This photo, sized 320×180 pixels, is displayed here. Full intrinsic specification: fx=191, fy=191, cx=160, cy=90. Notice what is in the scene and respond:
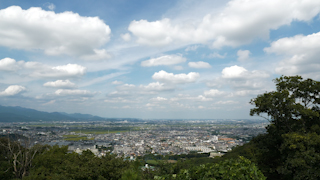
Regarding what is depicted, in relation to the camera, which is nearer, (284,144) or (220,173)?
(220,173)

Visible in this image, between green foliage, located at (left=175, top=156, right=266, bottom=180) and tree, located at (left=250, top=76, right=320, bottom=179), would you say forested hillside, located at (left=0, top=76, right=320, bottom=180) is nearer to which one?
tree, located at (left=250, top=76, right=320, bottom=179)

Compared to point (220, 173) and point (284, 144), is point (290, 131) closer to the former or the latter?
point (284, 144)

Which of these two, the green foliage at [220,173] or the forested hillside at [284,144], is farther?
the forested hillside at [284,144]

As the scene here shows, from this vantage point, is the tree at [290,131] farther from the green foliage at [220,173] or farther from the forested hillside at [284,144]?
the green foliage at [220,173]

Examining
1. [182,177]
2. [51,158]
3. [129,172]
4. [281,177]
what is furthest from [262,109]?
[51,158]

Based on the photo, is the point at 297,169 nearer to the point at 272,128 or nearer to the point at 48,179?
the point at 272,128

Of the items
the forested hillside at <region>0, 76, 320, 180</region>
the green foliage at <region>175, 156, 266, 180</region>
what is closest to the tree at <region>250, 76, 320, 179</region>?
the forested hillside at <region>0, 76, 320, 180</region>

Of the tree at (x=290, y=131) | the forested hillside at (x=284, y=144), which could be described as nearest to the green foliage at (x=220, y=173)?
the forested hillside at (x=284, y=144)

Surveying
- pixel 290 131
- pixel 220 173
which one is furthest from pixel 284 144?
pixel 220 173
